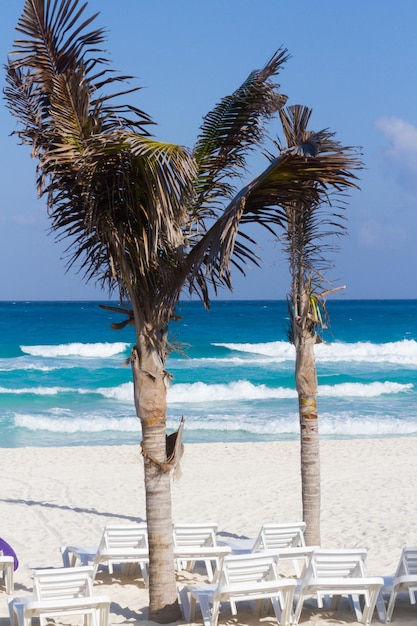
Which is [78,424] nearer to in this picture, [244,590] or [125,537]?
[125,537]

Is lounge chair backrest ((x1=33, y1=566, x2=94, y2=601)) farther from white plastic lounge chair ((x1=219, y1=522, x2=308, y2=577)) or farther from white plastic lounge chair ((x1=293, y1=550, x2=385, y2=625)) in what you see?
white plastic lounge chair ((x1=219, y1=522, x2=308, y2=577))

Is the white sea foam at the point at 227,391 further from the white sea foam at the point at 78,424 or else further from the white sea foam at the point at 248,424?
the white sea foam at the point at 78,424

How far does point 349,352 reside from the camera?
151ft

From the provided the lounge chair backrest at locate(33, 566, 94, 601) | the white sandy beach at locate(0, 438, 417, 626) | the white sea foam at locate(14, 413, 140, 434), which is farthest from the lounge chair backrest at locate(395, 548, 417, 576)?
the white sea foam at locate(14, 413, 140, 434)

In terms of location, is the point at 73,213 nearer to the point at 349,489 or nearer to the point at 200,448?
the point at 349,489

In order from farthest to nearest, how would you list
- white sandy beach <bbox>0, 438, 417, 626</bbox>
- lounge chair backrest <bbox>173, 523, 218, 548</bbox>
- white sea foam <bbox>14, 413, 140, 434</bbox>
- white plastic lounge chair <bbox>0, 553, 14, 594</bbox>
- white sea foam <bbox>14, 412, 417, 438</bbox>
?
white sea foam <bbox>14, 413, 140, 434</bbox> → white sea foam <bbox>14, 412, 417, 438</bbox> → white sandy beach <bbox>0, 438, 417, 626</bbox> → lounge chair backrest <bbox>173, 523, 218, 548</bbox> → white plastic lounge chair <bbox>0, 553, 14, 594</bbox>

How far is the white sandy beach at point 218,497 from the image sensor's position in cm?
959

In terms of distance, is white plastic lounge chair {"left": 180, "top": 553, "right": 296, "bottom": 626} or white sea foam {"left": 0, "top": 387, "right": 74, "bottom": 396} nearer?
white plastic lounge chair {"left": 180, "top": 553, "right": 296, "bottom": 626}

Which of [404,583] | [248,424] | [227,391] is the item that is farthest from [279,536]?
[227,391]

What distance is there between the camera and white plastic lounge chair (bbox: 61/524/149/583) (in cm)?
848

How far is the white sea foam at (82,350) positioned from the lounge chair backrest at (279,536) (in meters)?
36.1

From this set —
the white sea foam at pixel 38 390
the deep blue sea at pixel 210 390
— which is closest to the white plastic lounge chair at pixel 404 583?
the deep blue sea at pixel 210 390

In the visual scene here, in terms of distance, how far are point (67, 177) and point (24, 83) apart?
2.76 feet

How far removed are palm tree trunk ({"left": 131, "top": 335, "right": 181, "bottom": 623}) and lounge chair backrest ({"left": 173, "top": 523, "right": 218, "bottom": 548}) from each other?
2.20 m
